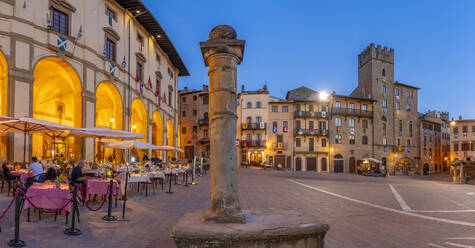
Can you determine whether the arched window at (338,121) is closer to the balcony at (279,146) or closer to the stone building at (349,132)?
the stone building at (349,132)

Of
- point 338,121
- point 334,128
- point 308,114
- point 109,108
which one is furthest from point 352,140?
point 109,108

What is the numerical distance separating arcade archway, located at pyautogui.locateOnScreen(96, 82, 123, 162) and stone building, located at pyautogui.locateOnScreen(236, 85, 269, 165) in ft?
68.1

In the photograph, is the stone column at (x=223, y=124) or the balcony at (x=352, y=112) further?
the balcony at (x=352, y=112)

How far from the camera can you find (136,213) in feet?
25.3

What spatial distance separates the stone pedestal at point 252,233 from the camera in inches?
→ 146

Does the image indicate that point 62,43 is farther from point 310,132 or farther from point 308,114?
point 310,132

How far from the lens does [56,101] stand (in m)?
24.1

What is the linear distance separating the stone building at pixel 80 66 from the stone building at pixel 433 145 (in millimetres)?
45508

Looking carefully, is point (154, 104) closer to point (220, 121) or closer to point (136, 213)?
point (136, 213)

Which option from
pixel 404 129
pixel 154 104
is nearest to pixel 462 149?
pixel 404 129

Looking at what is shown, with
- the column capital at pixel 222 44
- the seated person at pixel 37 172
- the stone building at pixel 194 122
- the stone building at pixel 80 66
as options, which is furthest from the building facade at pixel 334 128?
the column capital at pixel 222 44

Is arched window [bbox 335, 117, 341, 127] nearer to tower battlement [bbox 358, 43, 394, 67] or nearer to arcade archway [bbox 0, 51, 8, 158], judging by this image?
tower battlement [bbox 358, 43, 394, 67]

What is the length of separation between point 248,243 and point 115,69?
1942cm

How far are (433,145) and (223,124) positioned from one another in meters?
61.4
